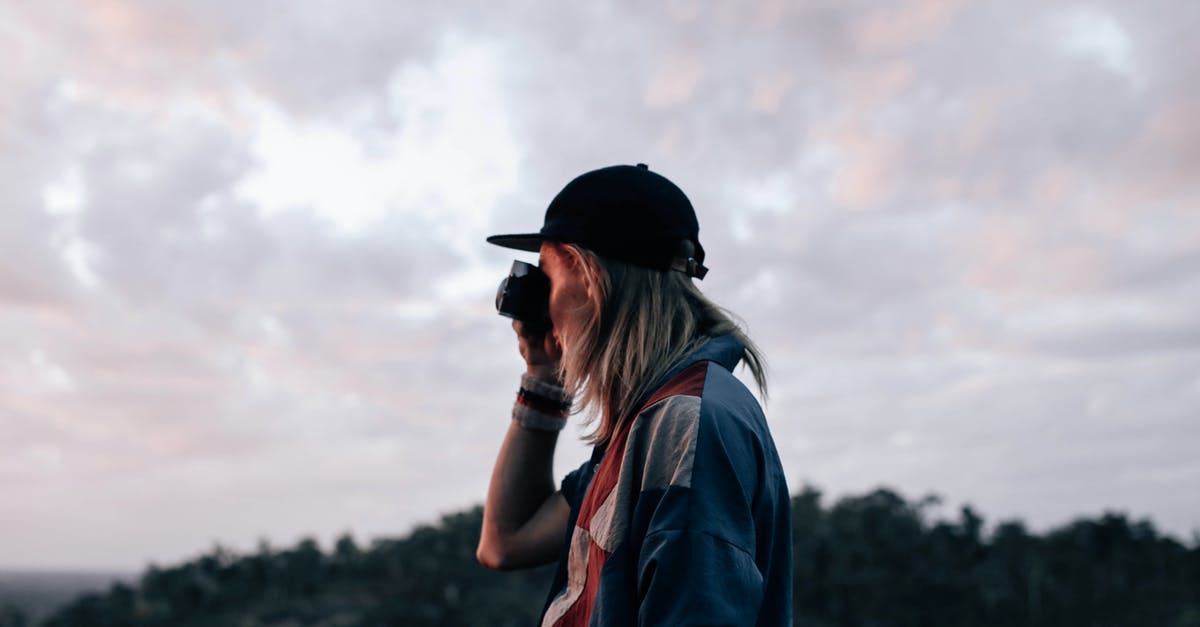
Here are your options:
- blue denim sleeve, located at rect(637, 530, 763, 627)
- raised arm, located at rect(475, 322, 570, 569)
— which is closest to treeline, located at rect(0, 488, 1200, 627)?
raised arm, located at rect(475, 322, 570, 569)

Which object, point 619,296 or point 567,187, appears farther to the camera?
point 567,187

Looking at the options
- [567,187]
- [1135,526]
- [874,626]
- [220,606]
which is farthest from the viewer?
[1135,526]

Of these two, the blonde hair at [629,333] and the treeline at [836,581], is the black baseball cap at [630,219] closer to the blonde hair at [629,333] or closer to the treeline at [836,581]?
the blonde hair at [629,333]

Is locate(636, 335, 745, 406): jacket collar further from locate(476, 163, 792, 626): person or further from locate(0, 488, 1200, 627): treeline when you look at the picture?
locate(0, 488, 1200, 627): treeline

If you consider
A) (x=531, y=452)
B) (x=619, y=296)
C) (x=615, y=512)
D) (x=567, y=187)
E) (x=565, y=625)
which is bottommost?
(x=565, y=625)

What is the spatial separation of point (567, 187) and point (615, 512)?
2.92ft

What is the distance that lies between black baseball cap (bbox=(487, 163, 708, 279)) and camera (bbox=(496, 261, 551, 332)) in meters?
0.34

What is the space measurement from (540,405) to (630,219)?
0.92 m

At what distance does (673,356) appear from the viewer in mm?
2408

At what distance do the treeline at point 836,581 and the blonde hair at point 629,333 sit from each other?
14.6 m

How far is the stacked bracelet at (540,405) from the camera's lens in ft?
10.8

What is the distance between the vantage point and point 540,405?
3.30m

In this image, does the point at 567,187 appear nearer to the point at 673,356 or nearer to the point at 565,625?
the point at 673,356

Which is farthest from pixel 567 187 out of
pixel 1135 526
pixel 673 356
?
pixel 1135 526
